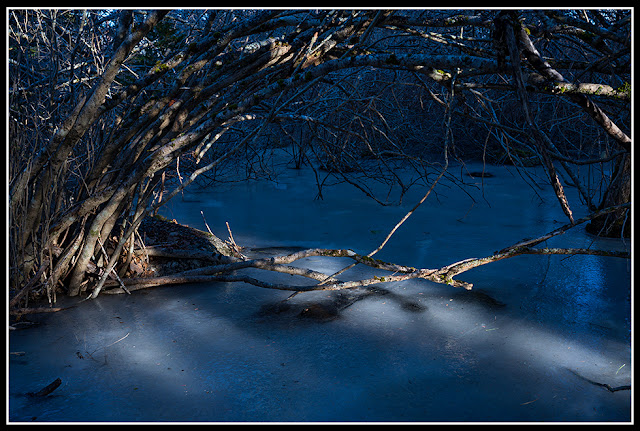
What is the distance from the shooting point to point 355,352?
3.50 m

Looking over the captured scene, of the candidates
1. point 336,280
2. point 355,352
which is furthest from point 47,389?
point 336,280

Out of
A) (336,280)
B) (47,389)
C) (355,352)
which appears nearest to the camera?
(47,389)

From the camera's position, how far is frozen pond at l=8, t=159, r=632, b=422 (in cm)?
286

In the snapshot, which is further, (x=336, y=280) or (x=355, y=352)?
(x=336, y=280)

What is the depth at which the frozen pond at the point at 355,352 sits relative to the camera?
286 centimetres

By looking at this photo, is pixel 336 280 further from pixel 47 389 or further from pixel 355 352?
pixel 47 389

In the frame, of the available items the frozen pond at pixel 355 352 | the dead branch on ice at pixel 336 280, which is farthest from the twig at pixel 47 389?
the dead branch on ice at pixel 336 280

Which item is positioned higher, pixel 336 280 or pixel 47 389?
pixel 47 389

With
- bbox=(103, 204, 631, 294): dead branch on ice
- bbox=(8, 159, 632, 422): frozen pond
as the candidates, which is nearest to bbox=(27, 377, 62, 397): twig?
bbox=(8, 159, 632, 422): frozen pond

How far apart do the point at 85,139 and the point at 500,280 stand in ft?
12.1

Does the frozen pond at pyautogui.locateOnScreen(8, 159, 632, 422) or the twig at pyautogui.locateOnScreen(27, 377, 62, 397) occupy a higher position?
the twig at pyautogui.locateOnScreen(27, 377, 62, 397)

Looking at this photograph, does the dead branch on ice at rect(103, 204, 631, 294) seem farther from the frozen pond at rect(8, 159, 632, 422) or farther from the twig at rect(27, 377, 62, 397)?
the twig at rect(27, 377, 62, 397)

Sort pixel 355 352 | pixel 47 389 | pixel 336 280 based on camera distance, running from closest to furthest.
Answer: pixel 47 389 < pixel 355 352 < pixel 336 280

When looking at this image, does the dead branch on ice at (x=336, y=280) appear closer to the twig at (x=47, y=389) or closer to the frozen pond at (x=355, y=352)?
the frozen pond at (x=355, y=352)
